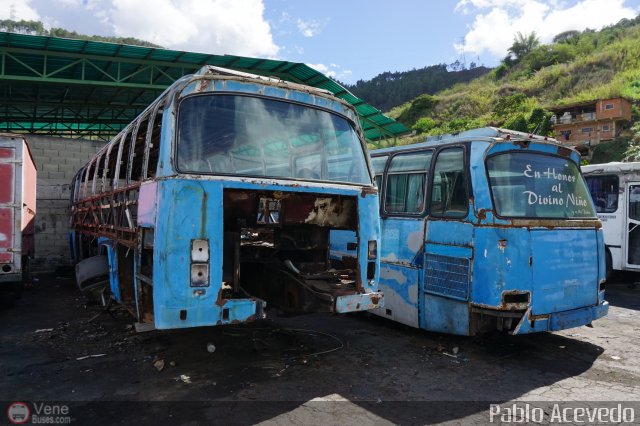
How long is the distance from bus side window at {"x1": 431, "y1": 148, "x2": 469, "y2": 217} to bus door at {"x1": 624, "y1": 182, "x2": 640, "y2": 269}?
21.7 ft

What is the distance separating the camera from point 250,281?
519cm

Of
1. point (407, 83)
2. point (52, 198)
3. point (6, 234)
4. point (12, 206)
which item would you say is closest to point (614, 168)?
point (12, 206)

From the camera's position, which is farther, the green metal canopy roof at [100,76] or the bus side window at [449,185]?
the green metal canopy roof at [100,76]

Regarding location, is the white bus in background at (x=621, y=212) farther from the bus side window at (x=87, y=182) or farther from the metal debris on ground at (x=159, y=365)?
the bus side window at (x=87, y=182)

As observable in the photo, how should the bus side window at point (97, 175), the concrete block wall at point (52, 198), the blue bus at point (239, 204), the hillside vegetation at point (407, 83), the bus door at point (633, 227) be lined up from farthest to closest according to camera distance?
the hillside vegetation at point (407, 83) → the concrete block wall at point (52, 198) → the bus door at point (633, 227) → the bus side window at point (97, 175) → the blue bus at point (239, 204)

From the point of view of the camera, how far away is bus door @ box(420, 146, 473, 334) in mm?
5047

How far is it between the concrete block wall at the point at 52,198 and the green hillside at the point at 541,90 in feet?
89.9

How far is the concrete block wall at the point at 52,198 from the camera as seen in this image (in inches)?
519

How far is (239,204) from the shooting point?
179 inches

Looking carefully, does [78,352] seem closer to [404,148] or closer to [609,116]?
[404,148]

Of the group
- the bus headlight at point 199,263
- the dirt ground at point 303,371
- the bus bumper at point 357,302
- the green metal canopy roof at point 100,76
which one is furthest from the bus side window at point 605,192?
the bus headlight at point 199,263

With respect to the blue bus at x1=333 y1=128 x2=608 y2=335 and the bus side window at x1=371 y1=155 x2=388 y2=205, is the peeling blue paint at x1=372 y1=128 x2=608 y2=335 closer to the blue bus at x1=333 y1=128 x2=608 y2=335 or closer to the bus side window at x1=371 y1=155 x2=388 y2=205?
the blue bus at x1=333 y1=128 x2=608 y2=335

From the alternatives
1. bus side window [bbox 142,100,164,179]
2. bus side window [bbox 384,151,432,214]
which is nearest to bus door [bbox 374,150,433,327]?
bus side window [bbox 384,151,432,214]

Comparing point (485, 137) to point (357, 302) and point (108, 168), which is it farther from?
point (108, 168)
